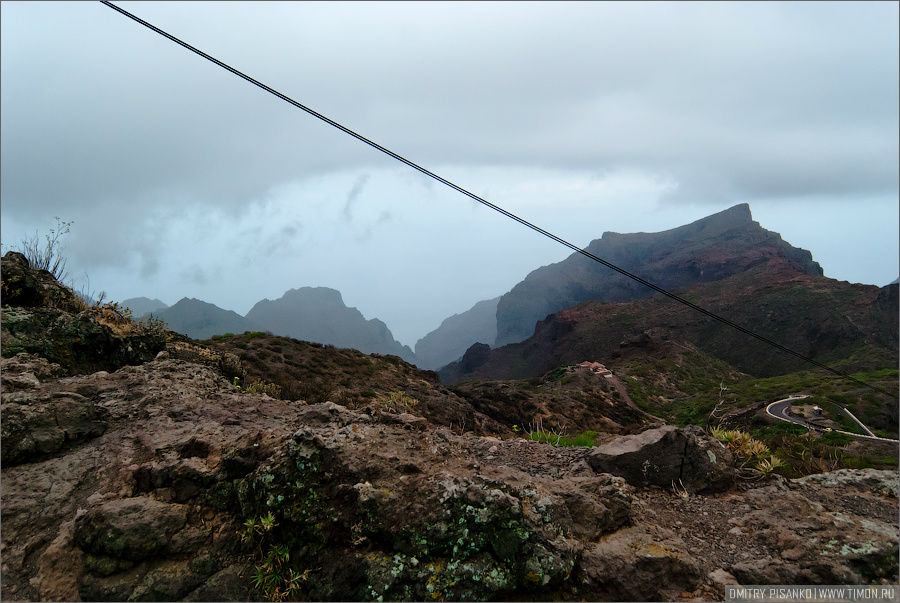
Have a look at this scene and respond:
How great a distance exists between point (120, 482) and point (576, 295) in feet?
547

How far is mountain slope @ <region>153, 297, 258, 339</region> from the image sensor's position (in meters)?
99.3

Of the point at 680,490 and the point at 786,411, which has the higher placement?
the point at 680,490

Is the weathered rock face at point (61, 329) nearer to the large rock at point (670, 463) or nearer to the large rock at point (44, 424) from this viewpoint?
the large rock at point (44, 424)

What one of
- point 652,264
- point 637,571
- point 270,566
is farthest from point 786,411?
point 652,264

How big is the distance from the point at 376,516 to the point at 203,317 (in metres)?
122

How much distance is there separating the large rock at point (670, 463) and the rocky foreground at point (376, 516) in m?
0.02

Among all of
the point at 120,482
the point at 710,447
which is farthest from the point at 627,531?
the point at 120,482

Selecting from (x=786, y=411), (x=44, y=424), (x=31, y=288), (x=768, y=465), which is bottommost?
(x=786, y=411)

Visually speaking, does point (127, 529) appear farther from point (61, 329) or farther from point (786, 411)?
point (786, 411)

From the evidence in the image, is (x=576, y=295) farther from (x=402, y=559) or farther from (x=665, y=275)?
(x=402, y=559)

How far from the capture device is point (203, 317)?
107500 millimetres

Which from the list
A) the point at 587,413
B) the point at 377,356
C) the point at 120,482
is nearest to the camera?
the point at 120,482

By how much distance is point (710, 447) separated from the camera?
5.22 meters

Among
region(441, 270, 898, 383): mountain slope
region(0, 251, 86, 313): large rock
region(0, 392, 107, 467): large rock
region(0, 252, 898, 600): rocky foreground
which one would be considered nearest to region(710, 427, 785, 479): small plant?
region(0, 252, 898, 600): rocky foreground
